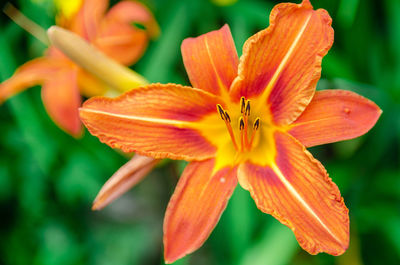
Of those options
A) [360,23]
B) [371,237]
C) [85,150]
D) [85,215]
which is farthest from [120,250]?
[360,23]

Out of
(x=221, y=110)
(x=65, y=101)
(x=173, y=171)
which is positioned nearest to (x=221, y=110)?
(x=221, y=110)

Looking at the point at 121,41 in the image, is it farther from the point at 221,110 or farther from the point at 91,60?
the point at 221,110

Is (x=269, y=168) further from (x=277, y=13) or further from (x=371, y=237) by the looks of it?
(x=371, y=237)

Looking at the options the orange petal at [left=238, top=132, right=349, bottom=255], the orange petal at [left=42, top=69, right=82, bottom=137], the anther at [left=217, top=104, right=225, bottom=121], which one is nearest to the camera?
the orange petal at [left=238, top=132, right=349, bottom=255]

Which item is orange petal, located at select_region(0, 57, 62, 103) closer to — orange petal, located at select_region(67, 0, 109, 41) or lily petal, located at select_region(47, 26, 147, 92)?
orange petal, located at select_region(67, 0, 109, 41)

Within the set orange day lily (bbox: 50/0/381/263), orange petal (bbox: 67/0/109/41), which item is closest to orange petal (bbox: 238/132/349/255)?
orange day lily (bbox: 50/0/381/263)

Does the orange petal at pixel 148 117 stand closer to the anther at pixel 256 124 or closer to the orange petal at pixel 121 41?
the anther at pixel 256 124
